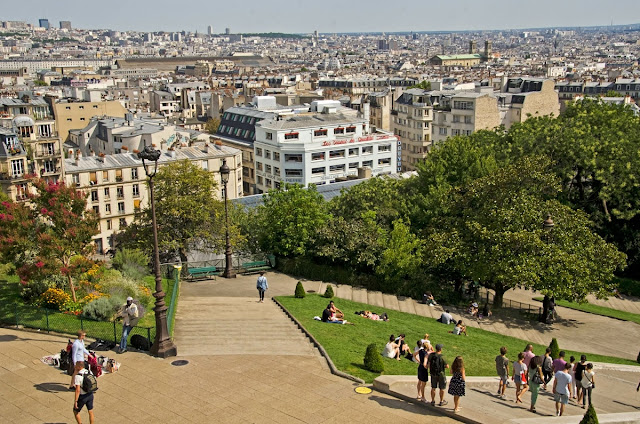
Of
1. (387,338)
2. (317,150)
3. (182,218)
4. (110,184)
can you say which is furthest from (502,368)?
(317,150)

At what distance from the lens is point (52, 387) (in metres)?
20.5

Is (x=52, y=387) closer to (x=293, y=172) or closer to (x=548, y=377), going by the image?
(x=548, y=377)

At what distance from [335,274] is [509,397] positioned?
18451 mm

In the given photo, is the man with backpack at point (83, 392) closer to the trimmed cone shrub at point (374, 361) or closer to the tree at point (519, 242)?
the trimmed cone shrub at point (374, 361)

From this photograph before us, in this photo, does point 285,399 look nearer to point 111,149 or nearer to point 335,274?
point 335,274

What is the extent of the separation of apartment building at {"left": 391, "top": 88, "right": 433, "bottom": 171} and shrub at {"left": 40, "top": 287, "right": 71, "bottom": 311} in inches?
2940

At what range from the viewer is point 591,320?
37500 millimetres

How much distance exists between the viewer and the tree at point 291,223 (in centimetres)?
3969

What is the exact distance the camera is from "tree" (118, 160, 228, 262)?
127 feet

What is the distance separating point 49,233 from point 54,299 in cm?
261

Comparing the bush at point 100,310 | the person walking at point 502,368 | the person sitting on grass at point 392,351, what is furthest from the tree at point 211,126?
the person walking at point 502,368

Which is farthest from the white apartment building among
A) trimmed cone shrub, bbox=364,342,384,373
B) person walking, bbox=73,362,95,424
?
person walking, bbox=73,362,95,424

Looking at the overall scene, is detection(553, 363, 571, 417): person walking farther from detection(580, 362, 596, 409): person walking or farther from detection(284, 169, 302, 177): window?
detection(284, 169, 302, 177): window

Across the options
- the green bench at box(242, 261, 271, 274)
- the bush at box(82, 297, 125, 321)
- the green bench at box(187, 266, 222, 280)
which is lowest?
the green bench at box(242, 261, 271, 274)
